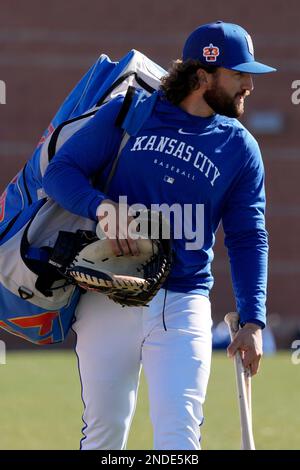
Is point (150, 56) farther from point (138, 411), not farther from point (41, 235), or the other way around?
point (41, 235)

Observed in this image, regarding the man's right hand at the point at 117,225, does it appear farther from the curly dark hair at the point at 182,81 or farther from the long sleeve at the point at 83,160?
the curly dark hair at the point at 182,81

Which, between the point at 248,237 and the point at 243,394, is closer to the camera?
the point at 243,394

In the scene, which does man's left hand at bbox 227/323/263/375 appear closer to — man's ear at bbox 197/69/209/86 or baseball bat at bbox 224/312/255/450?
baseball bat at bbox 224/312/255/450

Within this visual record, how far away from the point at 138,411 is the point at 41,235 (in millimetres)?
5968

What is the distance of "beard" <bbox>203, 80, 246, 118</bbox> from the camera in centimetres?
471

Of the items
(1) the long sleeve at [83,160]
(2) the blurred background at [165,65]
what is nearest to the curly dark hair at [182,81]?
(1) the long sleeve at [83,160]

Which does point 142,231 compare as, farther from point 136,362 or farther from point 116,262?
point 136,362

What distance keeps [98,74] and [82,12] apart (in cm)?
2937

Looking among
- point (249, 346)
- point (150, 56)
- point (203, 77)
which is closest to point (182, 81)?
point (203, 77)

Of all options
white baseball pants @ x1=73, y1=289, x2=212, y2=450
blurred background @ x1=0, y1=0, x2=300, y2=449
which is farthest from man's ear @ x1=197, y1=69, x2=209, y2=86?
blurred background @ x1=0, y1=0, x2=300, y2=449

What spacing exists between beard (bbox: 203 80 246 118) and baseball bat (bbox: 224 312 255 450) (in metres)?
0.90

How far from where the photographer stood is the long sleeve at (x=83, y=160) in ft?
15.0

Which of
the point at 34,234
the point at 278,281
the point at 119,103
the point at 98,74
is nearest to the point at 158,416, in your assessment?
the point at 34,234

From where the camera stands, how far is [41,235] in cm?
486
